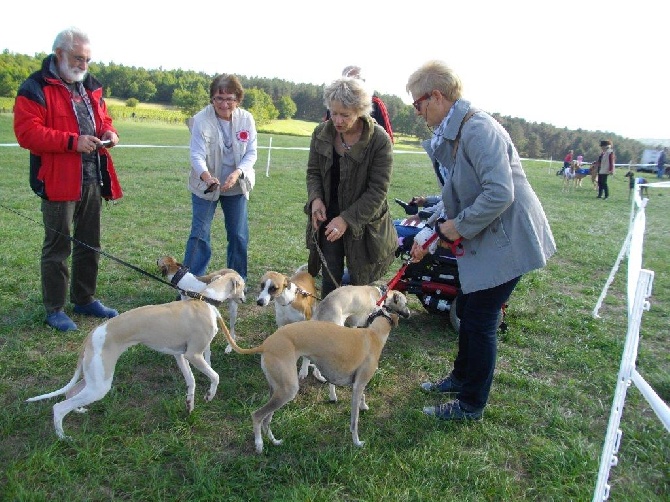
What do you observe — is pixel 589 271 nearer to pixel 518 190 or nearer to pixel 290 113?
pixel 518 190

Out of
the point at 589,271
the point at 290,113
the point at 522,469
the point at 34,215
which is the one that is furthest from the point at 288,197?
the point at 290,113

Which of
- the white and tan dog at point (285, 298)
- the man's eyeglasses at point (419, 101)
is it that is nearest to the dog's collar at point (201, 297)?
the white and tan dog at point (285, 298)

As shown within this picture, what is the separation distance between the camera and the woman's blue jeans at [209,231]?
5.04m

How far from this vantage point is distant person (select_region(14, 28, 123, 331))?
13.0ft

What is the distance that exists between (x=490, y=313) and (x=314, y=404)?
144cm

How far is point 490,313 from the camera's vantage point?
3.14 metres

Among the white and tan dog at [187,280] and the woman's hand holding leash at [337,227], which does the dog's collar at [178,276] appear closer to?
the white and tan dog at [187,280]

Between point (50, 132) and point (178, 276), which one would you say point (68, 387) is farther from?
point (50, 132)

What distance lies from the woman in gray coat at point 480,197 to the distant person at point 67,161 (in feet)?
9.35

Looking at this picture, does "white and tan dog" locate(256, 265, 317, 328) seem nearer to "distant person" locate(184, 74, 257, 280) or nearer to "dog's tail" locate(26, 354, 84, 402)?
"distant person" locate(184, 74, 257, 280)

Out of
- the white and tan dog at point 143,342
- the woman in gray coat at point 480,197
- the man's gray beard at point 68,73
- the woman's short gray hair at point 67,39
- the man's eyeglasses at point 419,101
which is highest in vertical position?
the woman's short gray hair at point 67,39

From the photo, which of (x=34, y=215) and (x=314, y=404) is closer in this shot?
(x=314, y=404)

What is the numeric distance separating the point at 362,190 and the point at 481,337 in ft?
4.82

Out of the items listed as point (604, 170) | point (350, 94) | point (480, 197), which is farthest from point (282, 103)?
point (480, 197)
